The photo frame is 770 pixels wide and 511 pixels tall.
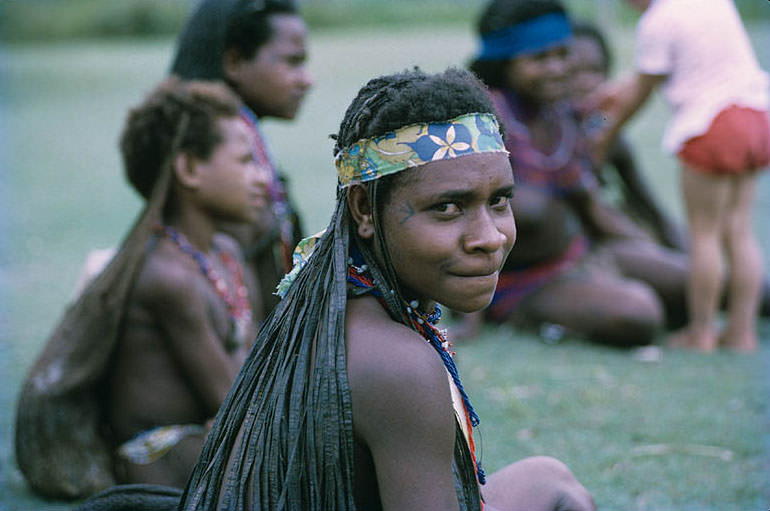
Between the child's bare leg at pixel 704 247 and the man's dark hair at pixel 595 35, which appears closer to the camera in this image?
the child's bare leg at pixel 704 247

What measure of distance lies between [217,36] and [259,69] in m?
0.24

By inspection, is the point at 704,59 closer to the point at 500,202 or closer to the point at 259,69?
the point at 259,69

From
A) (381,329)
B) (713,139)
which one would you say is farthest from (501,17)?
(381,329)

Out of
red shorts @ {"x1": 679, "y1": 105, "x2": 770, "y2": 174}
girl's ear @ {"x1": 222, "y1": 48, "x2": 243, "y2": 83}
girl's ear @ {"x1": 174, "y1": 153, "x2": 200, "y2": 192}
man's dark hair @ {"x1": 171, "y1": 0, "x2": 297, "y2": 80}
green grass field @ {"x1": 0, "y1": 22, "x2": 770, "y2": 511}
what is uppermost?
man's dark hair @ {"x1": 171, "y1": 0, "x2": 297, "y2": 80}

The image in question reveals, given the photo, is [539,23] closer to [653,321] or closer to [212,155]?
[653,321]

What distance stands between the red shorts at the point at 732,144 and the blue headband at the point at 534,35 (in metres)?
0.97

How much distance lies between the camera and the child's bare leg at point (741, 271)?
5.09 meters

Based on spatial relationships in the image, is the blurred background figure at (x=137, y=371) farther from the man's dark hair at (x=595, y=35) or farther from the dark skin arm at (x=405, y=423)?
the man's dark hair at (x=595, y=35)

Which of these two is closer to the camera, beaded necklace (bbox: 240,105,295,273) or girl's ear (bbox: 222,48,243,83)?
beaded necklace (bbox: 240,105,295,273)

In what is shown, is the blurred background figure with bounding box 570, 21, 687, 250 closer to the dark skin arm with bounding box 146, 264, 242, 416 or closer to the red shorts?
the red shorts

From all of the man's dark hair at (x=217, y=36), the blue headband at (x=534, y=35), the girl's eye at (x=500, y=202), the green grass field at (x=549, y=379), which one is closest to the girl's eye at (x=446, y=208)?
the girl's eye at (x=500, y=202)

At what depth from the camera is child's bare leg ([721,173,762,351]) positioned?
5.09 m

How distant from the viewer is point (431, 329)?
2109 mm

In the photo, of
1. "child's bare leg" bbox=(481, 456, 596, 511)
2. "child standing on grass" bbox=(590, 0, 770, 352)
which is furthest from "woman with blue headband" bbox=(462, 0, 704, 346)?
"child's bare leg" bbox=(481, 456, 596, 511)
